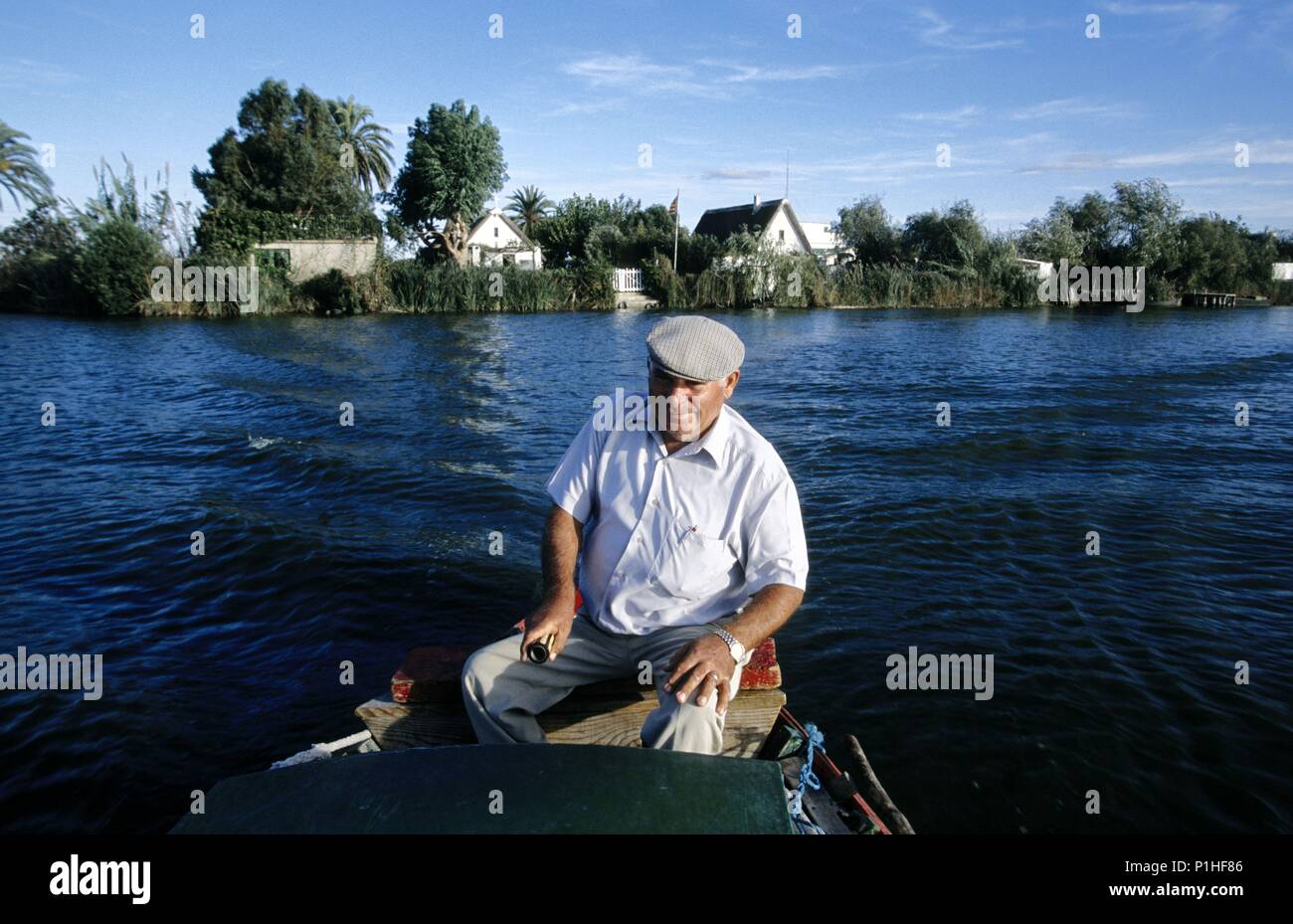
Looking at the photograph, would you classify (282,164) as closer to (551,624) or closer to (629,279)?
(629,279)

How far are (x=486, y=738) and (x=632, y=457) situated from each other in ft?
4.51

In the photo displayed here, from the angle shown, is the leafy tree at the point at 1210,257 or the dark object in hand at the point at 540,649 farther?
the leafy tree at the point at 1210,257

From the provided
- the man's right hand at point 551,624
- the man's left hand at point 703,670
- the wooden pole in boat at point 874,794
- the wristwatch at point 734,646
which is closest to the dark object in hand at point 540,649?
the man's right hand at point 551,624

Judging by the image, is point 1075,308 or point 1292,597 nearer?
point 1292,597

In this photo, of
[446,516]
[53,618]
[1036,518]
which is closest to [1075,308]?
[1036,518]

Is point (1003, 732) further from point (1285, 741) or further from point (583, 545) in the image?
point (583, 545)

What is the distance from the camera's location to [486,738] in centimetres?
362

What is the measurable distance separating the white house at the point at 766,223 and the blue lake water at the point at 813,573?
149 feet

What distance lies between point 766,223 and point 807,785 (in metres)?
62.6

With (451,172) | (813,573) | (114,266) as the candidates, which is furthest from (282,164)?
(813,573)

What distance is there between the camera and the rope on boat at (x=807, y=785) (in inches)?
138

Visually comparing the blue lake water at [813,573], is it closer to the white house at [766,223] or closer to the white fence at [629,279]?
the white fence at [629,279]

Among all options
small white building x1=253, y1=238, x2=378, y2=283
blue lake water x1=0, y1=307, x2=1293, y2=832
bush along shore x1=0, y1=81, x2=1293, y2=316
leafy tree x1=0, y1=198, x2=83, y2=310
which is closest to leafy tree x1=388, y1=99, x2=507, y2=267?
bush along shore x1=0, y1=81, x2=1293, y2=316
